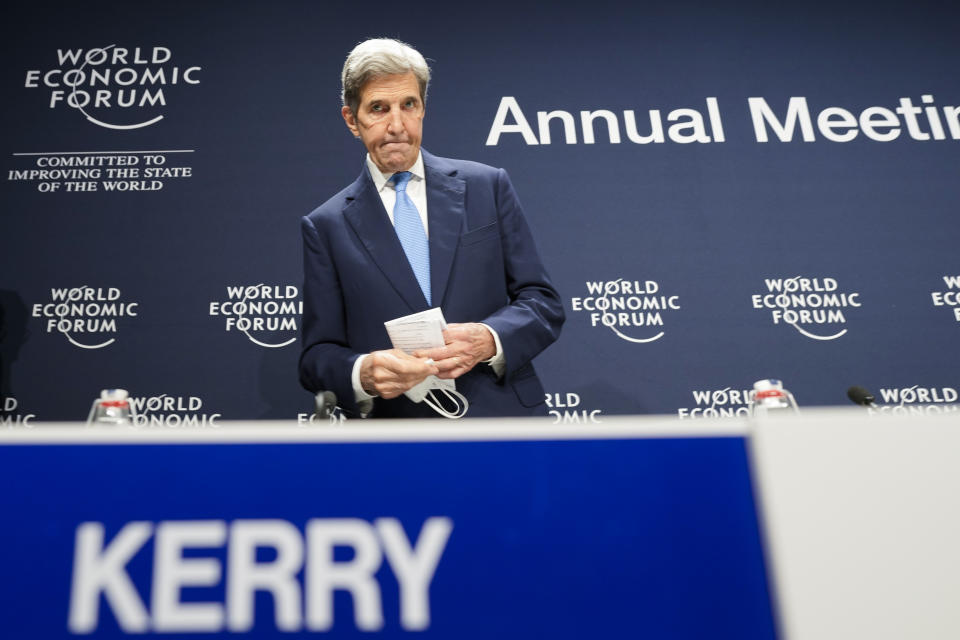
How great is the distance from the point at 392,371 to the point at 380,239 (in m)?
0.50

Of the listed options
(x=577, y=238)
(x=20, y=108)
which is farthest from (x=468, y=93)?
(x=20, y=108)

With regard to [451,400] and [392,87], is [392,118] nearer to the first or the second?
[392,87]

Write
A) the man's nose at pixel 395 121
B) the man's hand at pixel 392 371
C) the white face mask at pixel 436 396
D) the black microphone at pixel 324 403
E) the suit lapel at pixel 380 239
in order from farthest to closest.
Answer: the man's nose at pixel 395 121
the suit lapel at pixel 380 239
the white face mask at pixel 436 396
the man's hand at pixel 392 371
the black microphone at pixel 324 403

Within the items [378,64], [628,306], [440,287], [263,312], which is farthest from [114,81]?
[628,306]

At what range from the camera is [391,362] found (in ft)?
7.75

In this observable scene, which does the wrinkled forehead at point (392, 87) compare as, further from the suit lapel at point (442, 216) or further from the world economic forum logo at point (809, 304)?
the world economic forum logo at point (809, 304)

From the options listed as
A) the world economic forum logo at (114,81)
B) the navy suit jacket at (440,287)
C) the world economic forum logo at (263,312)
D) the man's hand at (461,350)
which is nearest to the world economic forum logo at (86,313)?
the world economic forum logo at (263,312)

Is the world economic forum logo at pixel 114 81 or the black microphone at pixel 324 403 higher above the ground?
the world economic forum logo at pixel 114 81

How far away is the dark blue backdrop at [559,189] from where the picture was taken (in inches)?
127

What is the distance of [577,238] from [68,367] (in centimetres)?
192

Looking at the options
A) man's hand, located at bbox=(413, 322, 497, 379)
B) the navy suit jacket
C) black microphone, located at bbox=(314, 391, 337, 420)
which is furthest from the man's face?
black microphone, located at bbox=(314, 391, 337, 420)

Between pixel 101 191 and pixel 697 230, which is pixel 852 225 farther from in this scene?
pixel 101 191

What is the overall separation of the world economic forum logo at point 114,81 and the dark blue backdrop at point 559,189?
2cm

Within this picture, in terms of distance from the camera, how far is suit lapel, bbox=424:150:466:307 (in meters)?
2.65
